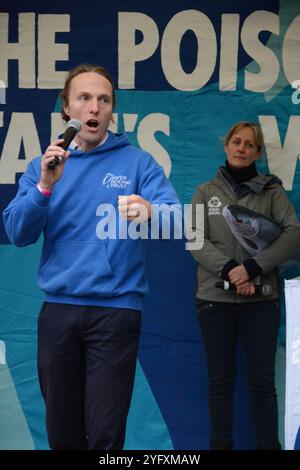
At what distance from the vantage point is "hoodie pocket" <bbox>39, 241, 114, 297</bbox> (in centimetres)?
267

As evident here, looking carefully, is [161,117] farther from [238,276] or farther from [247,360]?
[247,360]

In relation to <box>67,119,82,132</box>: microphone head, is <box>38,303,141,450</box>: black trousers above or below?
below

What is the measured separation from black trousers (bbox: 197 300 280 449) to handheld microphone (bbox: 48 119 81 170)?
1513 mm

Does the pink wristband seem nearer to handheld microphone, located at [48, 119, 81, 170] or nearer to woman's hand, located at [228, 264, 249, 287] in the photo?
handheld microphone, located at [48, 119, 81, 170]

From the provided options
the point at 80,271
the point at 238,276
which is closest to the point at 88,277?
the point at 80,271

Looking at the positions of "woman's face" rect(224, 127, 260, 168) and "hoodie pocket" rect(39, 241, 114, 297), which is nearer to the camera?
"hoodie pocket" rect(39, 241, 114, 297)

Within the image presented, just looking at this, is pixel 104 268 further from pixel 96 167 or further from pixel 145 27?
pixel 145 27

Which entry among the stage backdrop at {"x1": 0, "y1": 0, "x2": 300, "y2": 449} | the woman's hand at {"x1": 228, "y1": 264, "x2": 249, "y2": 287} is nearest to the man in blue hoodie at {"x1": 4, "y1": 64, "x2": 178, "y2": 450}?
the woman's hand at {"x1": 228, "y1": 264, "x2": 249, "y2": 287}

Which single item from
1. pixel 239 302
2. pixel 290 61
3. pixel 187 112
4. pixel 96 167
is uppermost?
pixel 290 61

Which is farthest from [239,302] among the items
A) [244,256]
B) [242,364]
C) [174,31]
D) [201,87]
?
[174,31]

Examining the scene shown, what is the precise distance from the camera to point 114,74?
414 cm

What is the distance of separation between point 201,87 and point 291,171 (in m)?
0.64

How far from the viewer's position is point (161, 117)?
414 centimetres

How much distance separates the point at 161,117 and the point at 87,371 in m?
1.83
